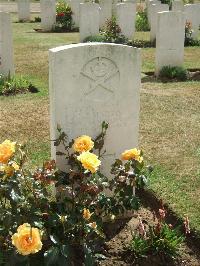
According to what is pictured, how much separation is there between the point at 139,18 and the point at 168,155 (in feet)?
48.4

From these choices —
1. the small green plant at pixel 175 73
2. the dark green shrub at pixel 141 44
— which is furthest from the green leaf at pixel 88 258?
the dark green shrub at pixel 141 44

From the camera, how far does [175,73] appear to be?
1040 cm

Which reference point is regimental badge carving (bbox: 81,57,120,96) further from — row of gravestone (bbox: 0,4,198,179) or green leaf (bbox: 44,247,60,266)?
green leaf (bbox: 44,247,60,266)

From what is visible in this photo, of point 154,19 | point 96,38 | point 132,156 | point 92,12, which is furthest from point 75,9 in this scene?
point 132,156

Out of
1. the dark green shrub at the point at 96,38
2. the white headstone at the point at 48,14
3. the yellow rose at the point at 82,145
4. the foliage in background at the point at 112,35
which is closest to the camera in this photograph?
the yellow rose at the point at 82,145

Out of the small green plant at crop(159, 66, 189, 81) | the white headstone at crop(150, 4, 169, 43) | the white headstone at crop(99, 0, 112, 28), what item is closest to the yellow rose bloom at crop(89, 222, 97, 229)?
the small green plant at crop(159, 66, 189, 81)

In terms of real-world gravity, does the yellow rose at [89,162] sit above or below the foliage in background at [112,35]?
below

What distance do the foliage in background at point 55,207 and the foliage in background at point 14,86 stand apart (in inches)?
208

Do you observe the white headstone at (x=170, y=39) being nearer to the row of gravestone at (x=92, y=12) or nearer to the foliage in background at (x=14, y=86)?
the foliage in background at (x=14, y=86)

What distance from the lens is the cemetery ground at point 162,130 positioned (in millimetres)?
5030

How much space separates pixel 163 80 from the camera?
10.3m

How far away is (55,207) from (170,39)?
7789 mm

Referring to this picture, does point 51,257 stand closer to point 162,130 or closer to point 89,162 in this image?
point 89,162

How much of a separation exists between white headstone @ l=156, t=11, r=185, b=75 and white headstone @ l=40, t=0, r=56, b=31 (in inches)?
386
